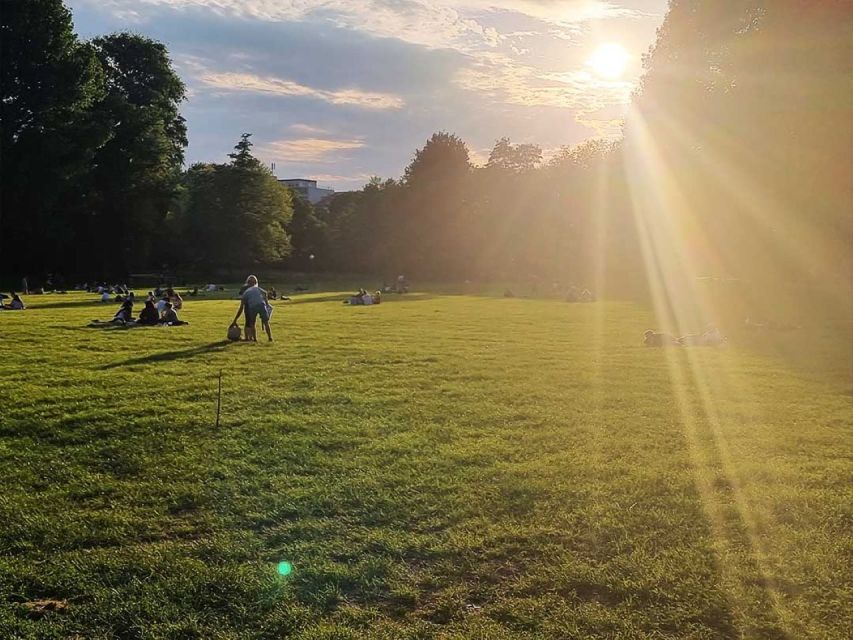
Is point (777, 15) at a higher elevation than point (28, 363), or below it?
higher

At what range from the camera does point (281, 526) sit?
606cm

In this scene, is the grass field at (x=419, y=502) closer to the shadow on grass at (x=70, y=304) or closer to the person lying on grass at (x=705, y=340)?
the person lying on grass at (x=705, y=340)

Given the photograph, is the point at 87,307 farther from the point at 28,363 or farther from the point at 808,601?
Answer: the point at 808,601

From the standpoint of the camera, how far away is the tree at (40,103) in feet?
146

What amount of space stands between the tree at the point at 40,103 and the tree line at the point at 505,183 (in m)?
0.13

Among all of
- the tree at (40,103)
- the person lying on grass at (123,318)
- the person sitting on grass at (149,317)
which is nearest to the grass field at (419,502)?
the person lying on grass at (123,318)

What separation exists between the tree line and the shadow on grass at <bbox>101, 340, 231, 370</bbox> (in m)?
21.1

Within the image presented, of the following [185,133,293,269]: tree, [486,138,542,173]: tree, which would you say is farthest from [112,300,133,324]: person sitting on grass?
[486,138,542,173]: tree

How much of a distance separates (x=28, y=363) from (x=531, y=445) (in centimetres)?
998

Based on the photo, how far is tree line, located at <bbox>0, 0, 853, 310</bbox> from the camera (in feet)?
83.7

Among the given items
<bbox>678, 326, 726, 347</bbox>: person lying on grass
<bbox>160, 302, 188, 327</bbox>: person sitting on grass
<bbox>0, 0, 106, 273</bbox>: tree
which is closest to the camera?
<bbox>678, 326, 726, 347</bbox>: person lying on grass

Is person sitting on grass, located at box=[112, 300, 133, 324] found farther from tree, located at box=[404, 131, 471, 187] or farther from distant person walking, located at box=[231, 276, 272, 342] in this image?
tree, located at box=[404, 131, 471, 187]

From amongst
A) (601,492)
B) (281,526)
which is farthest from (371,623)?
(601,492)

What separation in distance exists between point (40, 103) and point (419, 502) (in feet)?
163
